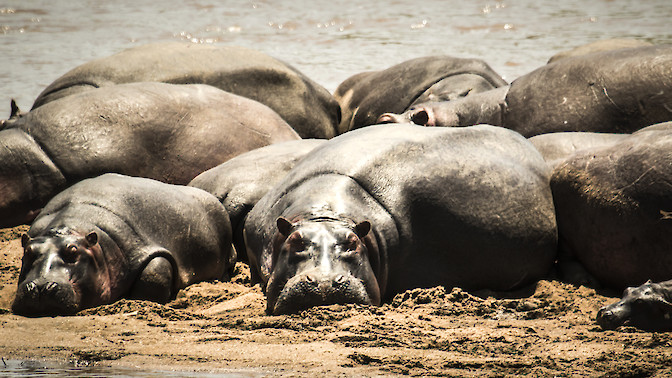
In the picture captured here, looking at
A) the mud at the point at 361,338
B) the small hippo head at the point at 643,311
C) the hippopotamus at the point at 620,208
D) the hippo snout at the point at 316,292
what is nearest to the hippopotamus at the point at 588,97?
the hippopotamus at the point at 620,208

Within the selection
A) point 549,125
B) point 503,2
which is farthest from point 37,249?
point 503,2

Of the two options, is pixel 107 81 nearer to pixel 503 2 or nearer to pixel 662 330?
pixel 662 330

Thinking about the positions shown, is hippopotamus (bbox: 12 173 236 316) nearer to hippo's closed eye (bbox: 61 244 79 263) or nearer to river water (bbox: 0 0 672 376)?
hippo's closed eye (bbox: 61 244 79 263)

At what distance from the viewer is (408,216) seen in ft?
17.5

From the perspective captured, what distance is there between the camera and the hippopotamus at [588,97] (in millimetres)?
6816

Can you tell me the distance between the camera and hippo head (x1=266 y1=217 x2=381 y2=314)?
4.59 meters

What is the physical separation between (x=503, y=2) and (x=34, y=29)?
31.0 ft

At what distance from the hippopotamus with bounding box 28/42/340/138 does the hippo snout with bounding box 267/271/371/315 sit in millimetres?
4292

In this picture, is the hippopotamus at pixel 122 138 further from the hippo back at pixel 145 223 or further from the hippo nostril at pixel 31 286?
the hippo nostril at pixel 31 286

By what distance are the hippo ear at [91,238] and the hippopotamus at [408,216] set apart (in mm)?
937

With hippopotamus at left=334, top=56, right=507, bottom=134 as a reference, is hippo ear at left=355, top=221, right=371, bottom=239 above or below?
above

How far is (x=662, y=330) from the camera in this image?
4.32 meters

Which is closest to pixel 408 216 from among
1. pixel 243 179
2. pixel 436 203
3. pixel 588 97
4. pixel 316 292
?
pixel 436 203

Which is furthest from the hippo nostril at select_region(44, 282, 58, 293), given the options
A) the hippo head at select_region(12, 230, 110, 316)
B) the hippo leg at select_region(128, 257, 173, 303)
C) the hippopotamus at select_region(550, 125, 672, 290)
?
the hippopotamus at select_region(550, 125, 672, 290)
